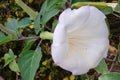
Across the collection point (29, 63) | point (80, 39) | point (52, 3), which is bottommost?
point (29, 63)

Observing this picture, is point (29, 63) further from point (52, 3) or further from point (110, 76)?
point (110, 76)

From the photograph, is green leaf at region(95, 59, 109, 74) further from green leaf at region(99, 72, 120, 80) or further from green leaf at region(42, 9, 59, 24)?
green leaf at region(42, 9, 59, 24)

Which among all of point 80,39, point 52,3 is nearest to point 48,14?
point 52,3

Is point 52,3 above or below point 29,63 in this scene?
above

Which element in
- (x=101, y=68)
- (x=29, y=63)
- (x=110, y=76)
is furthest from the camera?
(x=29, y=63)

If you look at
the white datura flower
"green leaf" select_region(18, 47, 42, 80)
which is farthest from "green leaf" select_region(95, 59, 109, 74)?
"green leaf" select_region(18, 47, 42, 80)
